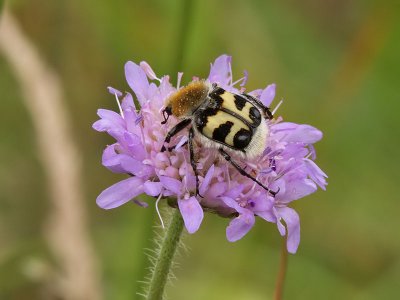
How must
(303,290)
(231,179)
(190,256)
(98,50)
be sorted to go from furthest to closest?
(98,50), (190,256), (303,290), (231,179)

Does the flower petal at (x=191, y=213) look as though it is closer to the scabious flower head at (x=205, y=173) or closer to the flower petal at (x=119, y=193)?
the scabious flower head at (x=205, y=173)

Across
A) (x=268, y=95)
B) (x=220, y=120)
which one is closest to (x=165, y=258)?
(x=220, y=120)

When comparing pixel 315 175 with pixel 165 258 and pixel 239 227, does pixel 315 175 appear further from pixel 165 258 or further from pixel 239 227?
pixel 165 258

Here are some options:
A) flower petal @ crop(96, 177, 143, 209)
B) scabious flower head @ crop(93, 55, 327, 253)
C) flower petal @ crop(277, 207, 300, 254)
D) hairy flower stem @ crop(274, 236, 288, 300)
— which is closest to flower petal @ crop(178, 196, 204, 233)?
scabious flower head @ crop(93, 55, 327, 253)

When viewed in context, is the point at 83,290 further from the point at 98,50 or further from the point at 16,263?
the point at 98,50

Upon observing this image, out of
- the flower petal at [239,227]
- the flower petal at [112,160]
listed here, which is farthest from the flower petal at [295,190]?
the flower petal at [112,160]

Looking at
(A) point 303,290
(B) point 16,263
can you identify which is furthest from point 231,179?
(A) point 303,290
